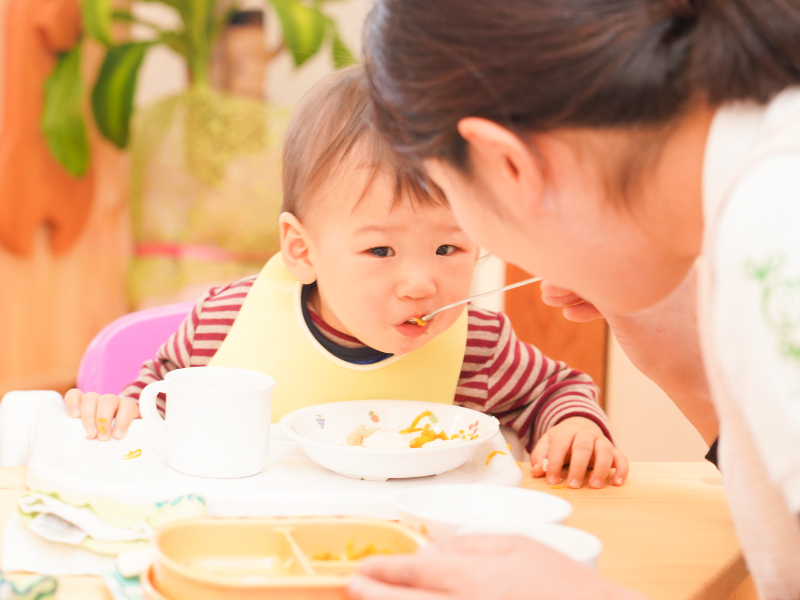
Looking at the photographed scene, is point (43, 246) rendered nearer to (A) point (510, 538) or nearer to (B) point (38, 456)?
(B) point (38, 456)

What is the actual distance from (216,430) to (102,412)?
23 centimetres

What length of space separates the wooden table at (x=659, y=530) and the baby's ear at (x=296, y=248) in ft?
1.44

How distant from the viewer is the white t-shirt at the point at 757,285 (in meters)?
0.41

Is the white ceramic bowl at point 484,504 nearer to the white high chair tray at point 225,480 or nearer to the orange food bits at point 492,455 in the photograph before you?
the white high chair tray at point 225,480

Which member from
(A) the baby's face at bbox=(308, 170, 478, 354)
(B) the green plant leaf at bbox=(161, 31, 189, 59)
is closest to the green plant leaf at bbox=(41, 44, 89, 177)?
(B) the green plant leaf at bbox=(161, 31, 189, 59)

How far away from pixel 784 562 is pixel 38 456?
0.66 m

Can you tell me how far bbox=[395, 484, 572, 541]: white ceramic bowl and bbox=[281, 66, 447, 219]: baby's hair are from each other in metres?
0.44

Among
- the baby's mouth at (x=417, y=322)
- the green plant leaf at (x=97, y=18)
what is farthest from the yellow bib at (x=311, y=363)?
the green plant leaf at (x=97, y=18)

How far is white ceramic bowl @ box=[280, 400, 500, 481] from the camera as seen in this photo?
754 millimetres

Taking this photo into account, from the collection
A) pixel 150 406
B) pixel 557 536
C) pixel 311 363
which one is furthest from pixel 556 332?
pixel 557 536

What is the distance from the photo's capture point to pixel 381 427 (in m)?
0.95

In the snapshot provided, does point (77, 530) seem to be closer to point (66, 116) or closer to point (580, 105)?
point (580, 105)

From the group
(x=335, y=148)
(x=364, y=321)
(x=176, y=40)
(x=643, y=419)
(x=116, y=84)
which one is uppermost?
(x=176, y=40)

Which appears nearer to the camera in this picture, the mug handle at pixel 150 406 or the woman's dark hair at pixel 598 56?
the woman's dark hair at pixel 598 56
